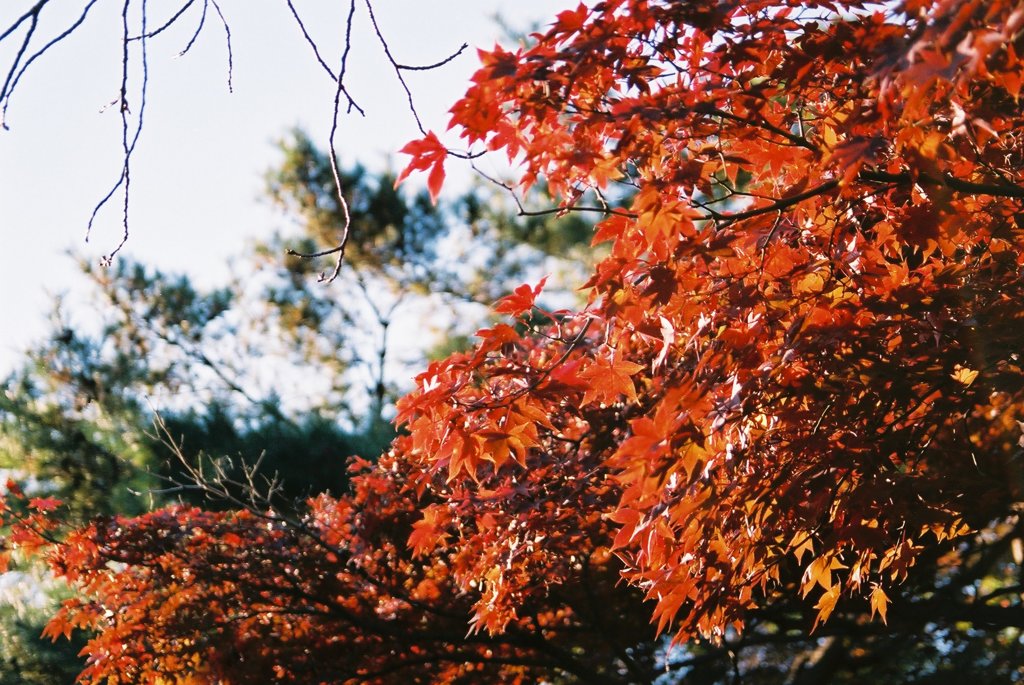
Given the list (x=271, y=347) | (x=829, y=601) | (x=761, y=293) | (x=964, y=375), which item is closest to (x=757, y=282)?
(x=761, y=293)

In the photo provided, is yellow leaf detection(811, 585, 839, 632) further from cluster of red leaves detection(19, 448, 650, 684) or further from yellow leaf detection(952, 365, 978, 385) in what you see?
cluster of red leaves detection(19, 448, 650, 684)

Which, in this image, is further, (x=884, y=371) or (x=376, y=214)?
(x=376, y=214)

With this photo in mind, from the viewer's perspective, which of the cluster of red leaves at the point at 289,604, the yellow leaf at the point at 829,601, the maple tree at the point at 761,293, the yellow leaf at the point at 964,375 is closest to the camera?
the maple tree at the point at 761,293

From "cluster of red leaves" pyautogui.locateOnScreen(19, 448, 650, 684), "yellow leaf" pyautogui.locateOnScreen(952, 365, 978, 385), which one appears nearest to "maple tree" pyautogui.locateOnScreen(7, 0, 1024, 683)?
"yellow leaf" pyautogui.locateOnScreen(952, 365, 978, 385)

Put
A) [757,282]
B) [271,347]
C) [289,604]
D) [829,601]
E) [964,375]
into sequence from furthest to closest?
[271,347]
[289,604]
[829,601]
[964,375]
[757,282]

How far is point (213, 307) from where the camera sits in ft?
47.4

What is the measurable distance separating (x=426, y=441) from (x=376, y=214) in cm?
1261

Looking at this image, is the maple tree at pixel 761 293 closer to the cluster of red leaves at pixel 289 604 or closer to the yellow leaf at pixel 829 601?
the yellow leaf at pixel 829 601

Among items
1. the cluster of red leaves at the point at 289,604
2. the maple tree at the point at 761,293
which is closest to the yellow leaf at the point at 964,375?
the maple tree at the point at 761,293

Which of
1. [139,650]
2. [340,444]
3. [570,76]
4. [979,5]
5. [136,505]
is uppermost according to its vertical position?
[340,444]

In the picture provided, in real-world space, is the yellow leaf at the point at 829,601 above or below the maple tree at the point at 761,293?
below

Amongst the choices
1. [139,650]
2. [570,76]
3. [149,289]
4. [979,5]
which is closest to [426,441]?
[570,76]

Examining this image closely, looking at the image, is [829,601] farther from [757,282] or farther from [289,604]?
[289,604]

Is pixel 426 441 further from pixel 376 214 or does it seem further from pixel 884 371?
pixel 376 214
